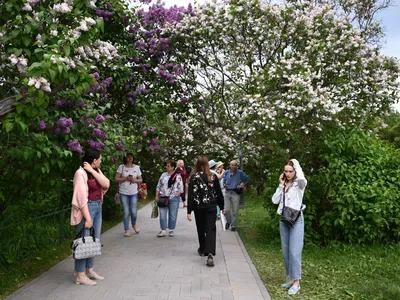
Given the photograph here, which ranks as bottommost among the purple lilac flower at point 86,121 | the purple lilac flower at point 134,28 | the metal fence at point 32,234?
the metal fence at point 32,234

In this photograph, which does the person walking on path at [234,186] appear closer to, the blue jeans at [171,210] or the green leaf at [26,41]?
the blue jeans at [171,210]

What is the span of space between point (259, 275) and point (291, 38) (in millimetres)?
6611

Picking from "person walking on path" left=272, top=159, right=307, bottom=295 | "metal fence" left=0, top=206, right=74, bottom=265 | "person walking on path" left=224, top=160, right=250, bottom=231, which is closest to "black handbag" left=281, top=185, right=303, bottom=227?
"person walking on path" left=272, top=159, right=307, bottom=295

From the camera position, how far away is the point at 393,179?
8.70 m

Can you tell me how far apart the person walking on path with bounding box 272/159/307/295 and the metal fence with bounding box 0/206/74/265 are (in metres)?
3.93

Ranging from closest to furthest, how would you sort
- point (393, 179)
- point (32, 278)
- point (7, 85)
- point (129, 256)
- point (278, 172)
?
point (7, 85) < point (32, 278) < point (129, 256) < point (393, 179) < point (278, 172)

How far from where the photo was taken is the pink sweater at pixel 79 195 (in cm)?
575

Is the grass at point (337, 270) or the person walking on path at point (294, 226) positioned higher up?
the person walking on path at point (294, 226)

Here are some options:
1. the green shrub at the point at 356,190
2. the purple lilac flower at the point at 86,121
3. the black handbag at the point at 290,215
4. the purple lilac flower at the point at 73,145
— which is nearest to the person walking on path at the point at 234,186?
the green shrub at the point at 356,190

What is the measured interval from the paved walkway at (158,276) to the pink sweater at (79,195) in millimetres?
919

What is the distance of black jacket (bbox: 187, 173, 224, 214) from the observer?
302 inches

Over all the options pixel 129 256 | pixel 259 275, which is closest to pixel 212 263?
pixel 259 275

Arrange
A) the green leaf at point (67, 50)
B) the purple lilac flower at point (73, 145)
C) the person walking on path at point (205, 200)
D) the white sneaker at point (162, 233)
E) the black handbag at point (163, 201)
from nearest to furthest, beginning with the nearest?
the green leaf at point (67, 50), the purple lilac flower at point (73, 145), the person walking on path at point (205, 200), the black handbag at point (163, 201), the white sneaker at point (162, 233)

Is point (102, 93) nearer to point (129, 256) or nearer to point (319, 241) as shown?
point (129, 256)
